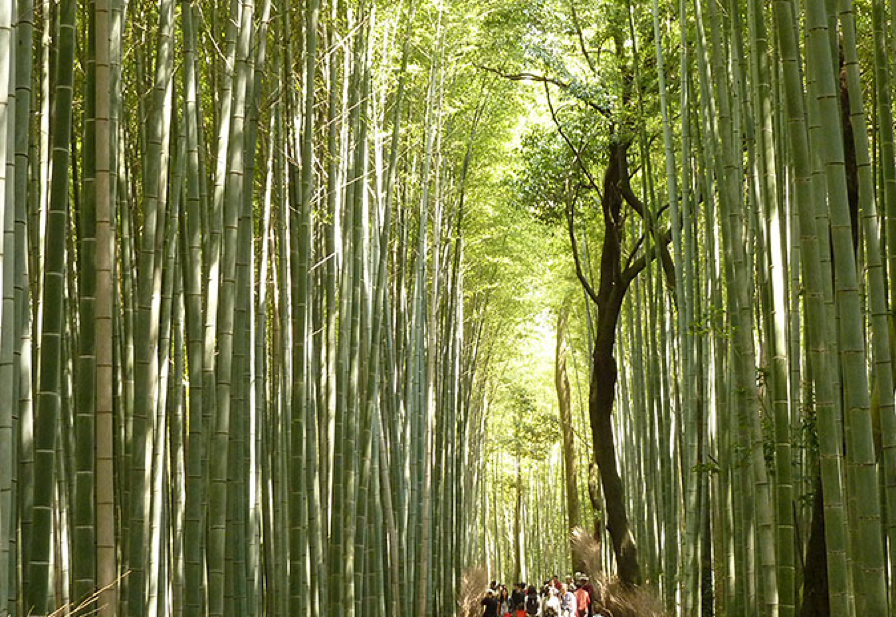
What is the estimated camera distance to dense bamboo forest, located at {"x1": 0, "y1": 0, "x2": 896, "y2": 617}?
2855mm

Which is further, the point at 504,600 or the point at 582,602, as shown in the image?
the point at 504,600

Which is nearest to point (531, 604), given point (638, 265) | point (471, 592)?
point (471, 592)

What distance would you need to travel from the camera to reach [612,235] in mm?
9852

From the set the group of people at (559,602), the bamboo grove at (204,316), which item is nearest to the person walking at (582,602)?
the group of people at (559,602)

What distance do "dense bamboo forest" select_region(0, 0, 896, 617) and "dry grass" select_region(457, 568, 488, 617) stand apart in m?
0.14

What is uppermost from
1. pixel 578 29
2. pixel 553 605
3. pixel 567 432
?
pixel 578 29

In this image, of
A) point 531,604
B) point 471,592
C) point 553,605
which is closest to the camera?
point 553,605

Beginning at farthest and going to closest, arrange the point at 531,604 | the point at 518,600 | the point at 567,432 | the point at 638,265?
the point at 567,432
the point at 531,604
the point at 518,600
the point at 638,265

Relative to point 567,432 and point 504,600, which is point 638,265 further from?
point 567,432

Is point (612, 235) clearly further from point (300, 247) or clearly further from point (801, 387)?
point (300, 247)

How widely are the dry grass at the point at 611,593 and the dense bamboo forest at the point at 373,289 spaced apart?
0.12m

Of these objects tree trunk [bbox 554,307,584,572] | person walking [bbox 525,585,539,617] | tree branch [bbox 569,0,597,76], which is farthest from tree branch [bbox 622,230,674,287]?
tree trunk [bbox 554,307,584,572]

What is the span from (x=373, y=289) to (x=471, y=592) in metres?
7.07

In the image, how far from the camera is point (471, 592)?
12.6m
